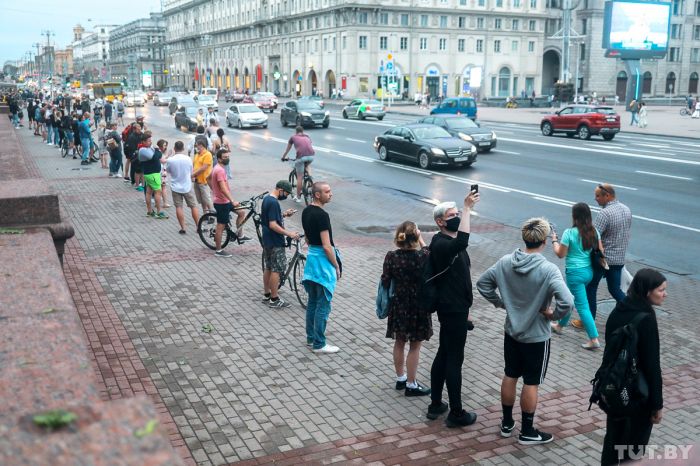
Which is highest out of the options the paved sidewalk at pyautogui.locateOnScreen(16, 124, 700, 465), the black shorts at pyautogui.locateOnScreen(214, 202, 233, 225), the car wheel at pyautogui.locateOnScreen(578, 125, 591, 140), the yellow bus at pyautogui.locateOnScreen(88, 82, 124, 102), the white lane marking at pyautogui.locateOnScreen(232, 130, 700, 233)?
the yellow bus at pyautogui.locateOnScreen(88, 82, 124, 102)

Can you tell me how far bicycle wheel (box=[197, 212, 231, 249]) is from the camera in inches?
499

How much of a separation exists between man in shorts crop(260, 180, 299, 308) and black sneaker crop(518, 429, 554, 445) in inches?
164

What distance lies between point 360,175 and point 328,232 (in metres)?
15.9

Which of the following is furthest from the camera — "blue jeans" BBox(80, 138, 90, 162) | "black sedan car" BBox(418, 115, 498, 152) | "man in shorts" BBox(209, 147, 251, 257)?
"black sedan car" BBox(418, 115, 498, 152)

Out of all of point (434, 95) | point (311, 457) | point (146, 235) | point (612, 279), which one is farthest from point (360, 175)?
point (434, 95)

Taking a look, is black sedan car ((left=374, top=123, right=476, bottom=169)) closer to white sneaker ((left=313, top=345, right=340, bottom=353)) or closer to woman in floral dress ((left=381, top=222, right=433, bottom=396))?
white sneaker ((left=313, top=345, right=340, bottom=353))

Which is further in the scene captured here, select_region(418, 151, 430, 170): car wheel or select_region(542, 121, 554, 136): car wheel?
select_region(542, 121, 554, 136): car wheel

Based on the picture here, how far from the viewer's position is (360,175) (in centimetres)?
2328

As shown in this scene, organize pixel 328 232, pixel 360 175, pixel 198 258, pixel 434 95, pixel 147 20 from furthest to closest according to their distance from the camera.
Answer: pixel 147 20 < pixel 434 95 < pixel 360 175 < pixel 198 258 < pixel 328 232

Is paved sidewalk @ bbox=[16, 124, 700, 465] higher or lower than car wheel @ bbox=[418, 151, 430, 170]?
lower

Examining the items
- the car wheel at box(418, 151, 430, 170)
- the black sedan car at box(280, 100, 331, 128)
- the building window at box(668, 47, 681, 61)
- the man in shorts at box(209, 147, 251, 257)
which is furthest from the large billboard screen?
the man in shorts at box(209, 147, 251, 257)

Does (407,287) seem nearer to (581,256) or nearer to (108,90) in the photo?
(581,256)

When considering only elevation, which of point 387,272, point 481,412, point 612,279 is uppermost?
point 387,272

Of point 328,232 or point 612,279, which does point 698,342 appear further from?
point 328,232
